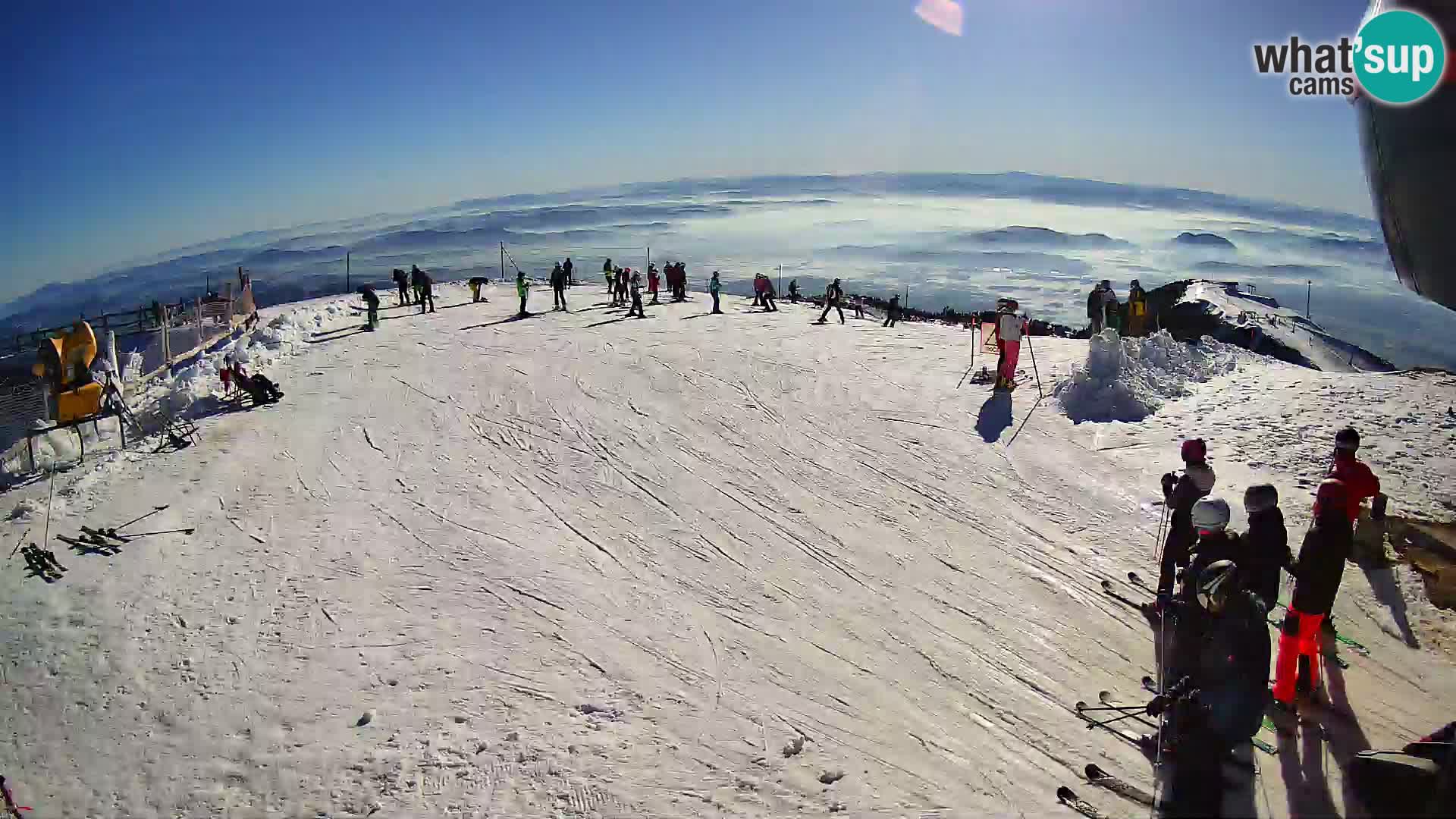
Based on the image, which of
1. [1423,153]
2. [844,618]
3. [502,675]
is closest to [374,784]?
[502,675]

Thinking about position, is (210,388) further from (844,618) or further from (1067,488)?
(1067,488)

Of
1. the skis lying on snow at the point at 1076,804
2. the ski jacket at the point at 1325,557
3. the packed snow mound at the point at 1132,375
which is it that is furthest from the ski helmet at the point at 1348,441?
the packed snow mound at the point at 1132,375

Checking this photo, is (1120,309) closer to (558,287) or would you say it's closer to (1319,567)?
(1319,567)

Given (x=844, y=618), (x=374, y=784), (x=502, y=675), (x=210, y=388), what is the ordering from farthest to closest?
(x=210, y=388) < (x=844, y=618) < (x=502, y=675) < (x=374, y=784)

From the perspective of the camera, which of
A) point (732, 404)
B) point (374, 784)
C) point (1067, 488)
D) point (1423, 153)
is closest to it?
point (1423, 153)

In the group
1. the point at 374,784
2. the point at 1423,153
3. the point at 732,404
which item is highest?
the point at 1423,153

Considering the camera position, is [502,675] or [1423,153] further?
[502,675]

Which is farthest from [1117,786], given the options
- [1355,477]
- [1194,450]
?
[1355,477]
